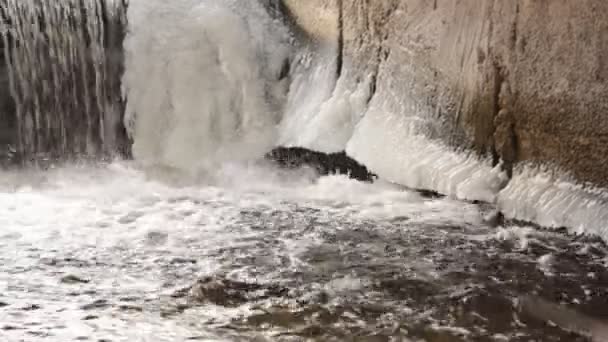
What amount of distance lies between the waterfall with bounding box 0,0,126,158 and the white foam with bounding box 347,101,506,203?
2.08m

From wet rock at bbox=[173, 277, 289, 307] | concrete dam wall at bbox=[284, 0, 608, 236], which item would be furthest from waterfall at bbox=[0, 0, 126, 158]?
wet rock at bbox=[173, 277, 289, 307]

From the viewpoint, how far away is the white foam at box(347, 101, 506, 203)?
4.99 m

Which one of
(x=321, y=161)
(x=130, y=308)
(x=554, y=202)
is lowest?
(x=130, y=308)

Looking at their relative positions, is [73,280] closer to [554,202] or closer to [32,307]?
[32,307]

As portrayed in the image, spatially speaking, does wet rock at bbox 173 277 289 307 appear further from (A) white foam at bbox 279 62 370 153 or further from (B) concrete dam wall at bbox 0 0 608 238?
(A) white foam at bbox 279 62 370 153

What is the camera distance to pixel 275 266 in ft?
13.3

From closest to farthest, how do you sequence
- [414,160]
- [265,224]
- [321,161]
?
1. [265,224]
2. [414,160]
3. [321,161]

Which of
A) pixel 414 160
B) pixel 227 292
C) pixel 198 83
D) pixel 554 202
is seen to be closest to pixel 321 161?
pixel 414 160

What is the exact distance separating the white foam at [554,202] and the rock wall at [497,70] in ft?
0.28

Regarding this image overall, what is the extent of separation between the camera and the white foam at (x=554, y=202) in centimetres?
428

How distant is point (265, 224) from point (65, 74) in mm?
2574

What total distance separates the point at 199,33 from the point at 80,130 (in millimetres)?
1278

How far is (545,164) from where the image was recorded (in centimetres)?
463

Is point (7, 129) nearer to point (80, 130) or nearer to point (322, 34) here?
point (80, 130)
